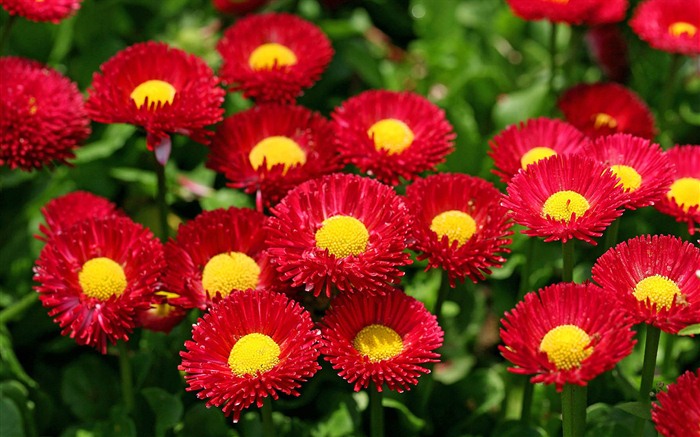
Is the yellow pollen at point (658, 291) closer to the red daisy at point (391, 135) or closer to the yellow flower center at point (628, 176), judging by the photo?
the yellow flower center at point (628, 176)

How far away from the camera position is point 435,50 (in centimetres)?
268

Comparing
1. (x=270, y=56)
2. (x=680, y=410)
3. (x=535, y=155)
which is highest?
(x=270, y=56)

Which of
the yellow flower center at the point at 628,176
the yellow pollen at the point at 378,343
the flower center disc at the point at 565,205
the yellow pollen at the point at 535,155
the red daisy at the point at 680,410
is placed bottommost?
the red daisy at the point at 680,410

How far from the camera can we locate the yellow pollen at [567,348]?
4.24ft

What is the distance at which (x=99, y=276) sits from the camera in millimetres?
1642

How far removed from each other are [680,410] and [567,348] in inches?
7.5

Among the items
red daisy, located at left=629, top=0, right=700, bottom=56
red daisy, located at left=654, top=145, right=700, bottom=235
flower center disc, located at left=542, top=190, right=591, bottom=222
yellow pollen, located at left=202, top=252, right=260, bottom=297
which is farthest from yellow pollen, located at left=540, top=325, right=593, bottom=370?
red daisy, located at left=629, top=0, right=700, bottom=56

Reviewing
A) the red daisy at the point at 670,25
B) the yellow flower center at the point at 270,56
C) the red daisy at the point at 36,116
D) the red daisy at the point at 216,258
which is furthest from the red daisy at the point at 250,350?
the red daisy at the point at 670,25

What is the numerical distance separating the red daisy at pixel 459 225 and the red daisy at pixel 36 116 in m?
0.77

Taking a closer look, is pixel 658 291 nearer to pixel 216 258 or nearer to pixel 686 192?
pixel 686 192

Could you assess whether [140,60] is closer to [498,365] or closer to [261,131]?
[261,131]

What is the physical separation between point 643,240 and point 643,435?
431mm

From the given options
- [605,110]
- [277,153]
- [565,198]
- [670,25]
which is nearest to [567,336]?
[565,198]

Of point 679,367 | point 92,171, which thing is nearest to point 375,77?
point 92,171
